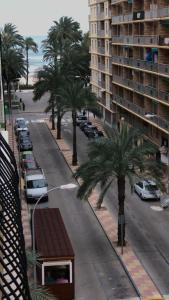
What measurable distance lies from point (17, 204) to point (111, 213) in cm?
3357

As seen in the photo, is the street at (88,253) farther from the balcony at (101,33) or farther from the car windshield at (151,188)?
the balcony at (101,33)

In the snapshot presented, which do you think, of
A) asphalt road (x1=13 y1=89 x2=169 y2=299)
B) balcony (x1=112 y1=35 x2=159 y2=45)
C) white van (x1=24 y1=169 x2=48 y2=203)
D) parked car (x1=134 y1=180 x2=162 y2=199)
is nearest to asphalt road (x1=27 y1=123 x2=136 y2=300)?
white van (x1=24 y1=169 x2=48 y2=203)

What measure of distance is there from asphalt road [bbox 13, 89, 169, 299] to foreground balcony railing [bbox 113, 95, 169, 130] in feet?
Answer: 26.1

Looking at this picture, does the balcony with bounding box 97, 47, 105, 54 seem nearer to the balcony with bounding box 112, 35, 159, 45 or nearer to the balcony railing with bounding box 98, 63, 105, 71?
the balcony railing with bounding box 98, 63, 105, 71

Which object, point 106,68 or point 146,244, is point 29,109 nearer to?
point 106,68

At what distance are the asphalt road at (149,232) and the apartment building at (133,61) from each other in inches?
416

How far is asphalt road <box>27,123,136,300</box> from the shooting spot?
27688mm

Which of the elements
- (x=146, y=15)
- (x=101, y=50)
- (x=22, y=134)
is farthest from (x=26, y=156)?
(x=101, y=50)

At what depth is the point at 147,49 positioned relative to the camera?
5803cm

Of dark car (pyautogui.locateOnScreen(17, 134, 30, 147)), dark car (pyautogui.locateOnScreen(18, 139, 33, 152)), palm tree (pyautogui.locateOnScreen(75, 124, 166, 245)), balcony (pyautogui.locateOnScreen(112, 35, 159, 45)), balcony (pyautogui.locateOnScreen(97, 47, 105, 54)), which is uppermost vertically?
balcony (pyautogui.locateOnScreen(112, 35, 159, 45))

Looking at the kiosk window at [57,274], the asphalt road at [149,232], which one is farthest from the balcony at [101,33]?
the kiosk window at [57,274]

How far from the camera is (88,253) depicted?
3288cm

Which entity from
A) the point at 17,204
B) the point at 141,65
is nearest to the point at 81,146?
the point at 141,65

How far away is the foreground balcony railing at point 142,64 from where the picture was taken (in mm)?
51441
